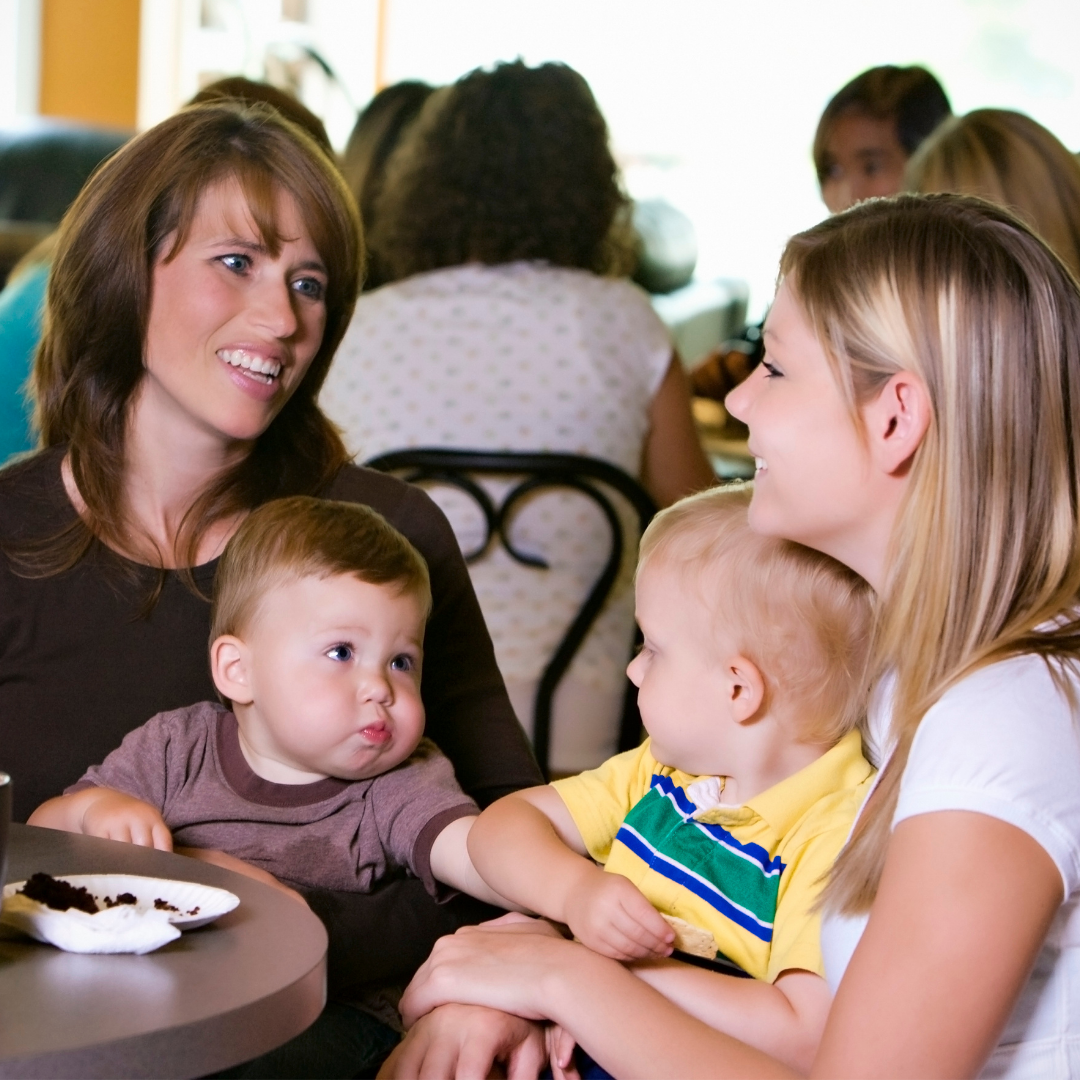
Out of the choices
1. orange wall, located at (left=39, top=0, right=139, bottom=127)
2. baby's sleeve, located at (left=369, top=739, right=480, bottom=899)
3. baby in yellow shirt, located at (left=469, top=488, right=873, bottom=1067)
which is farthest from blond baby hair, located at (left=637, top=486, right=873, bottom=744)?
orange wall, located at (left=39, top=0, right=139, bottom=127)

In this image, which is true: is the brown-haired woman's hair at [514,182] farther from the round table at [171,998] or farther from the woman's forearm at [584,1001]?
the round table at [171,998]

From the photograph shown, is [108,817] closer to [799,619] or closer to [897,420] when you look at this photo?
[799,619]

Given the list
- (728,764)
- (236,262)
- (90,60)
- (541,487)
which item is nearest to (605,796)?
(728,764)

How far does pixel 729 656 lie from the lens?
1.21m

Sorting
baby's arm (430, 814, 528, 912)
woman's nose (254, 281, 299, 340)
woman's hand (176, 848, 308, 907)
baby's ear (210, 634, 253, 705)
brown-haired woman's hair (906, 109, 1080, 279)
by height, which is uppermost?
brown-haired woman's hair (906, 109, 1080, 279)

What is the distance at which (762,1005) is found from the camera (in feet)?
3.57

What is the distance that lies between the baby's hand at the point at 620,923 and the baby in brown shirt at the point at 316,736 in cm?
19

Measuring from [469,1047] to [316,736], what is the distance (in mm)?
339

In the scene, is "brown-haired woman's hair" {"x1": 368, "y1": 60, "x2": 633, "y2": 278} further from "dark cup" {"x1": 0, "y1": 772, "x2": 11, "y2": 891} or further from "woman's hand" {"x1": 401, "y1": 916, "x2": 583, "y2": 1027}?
"dark cup" {"x1": 0, "y1": 772, "x2": 11, "y2": 891}

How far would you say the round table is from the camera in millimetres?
702

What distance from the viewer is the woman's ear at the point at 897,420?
1.03 m

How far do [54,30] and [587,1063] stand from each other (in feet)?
15.5

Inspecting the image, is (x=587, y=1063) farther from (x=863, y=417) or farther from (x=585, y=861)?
(x=863, y=417)

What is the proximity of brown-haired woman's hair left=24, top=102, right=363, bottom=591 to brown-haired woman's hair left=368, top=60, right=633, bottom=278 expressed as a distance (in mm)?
883
